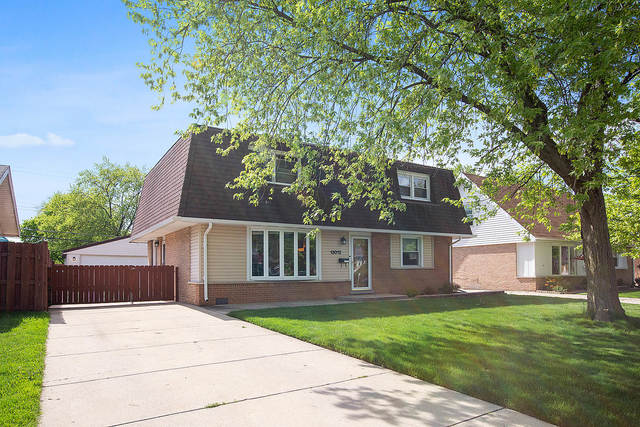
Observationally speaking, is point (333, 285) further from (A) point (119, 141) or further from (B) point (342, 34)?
(A) point (119, 141)

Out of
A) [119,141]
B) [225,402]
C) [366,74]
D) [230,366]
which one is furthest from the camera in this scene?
[119,141]

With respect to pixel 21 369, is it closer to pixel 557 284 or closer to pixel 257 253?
pixel 257 253

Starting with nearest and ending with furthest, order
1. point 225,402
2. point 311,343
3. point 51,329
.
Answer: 1. point 225,402
2. point 311,343
3. point 51,329

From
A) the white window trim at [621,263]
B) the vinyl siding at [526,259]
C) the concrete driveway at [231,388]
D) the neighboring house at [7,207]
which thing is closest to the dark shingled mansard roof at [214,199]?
the neighboring house at [7,207]

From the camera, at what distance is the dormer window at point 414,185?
760 inches

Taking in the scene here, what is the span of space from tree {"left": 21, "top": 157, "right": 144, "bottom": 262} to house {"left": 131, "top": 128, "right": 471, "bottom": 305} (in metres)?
37.6

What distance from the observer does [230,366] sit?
20.1 feet

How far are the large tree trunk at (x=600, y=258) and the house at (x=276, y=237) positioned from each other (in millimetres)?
7269

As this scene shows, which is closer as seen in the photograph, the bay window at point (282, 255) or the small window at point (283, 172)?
the bay window at point (282, 255)

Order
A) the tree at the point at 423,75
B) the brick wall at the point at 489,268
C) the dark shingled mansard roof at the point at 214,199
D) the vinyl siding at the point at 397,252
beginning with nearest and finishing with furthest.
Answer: the tree at the point at 423,75 < the dark shingled mansard roof at the point at 214,199 < the vinyl siding at the point at 397,252 < the brick wall at the point at 489,268

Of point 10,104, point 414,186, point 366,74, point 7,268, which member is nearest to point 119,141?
point 10,104

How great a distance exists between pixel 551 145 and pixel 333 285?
933 centimetres

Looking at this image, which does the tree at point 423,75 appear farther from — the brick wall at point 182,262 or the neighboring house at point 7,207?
the neighboring house at point 7,207

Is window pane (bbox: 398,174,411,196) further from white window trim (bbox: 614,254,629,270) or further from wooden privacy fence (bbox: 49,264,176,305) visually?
white window trim (bbox: 614,254,629,270)
